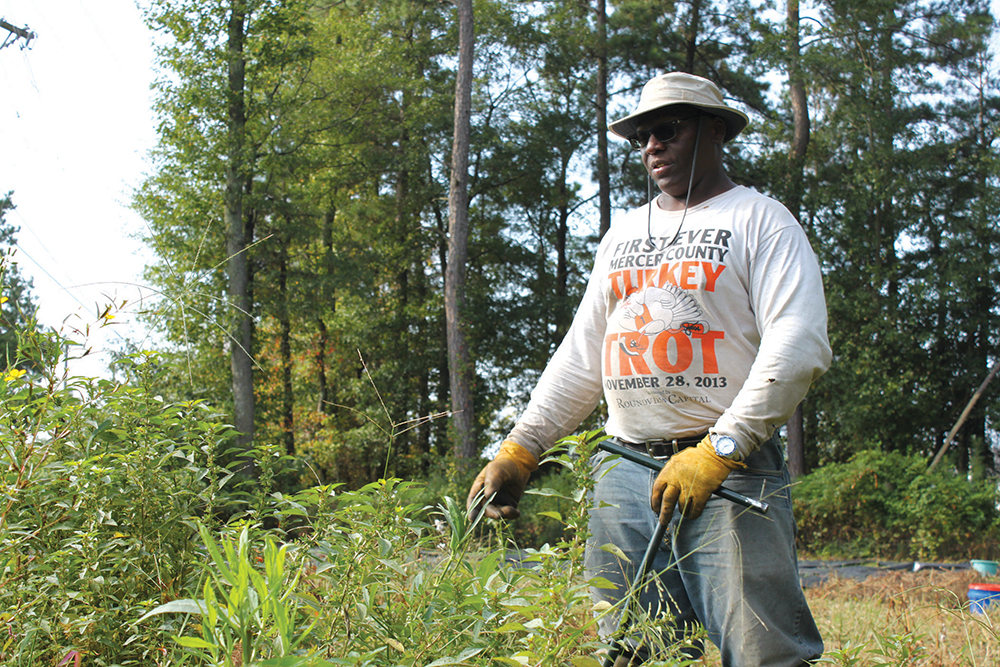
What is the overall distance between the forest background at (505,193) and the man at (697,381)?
12155mm

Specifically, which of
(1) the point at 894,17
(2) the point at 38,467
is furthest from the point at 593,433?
(1) the point at 894,17

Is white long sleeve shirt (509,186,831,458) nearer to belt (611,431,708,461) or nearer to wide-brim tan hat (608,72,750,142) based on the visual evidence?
belt (611,431,708,461)

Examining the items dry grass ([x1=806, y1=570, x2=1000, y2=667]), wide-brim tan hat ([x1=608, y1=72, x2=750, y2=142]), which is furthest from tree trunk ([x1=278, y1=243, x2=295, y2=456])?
wide-brim tan hat ([x1=608, y1=72, x2=750, y2=142])

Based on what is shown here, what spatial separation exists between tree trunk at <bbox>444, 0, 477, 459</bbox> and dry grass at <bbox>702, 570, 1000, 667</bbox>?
26.1 ft

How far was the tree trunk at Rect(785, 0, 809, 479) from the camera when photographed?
16.4 metres

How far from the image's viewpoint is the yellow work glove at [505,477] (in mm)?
2191

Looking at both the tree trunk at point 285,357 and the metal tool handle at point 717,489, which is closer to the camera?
the metal tool handle at point 717,489

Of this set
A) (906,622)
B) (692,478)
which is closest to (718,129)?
(692,478)

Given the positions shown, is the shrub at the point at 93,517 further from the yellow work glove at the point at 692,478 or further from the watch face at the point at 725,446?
the watch face at the point at 725,446

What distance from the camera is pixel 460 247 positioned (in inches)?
590

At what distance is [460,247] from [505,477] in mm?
12910

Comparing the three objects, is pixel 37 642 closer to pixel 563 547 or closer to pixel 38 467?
pixel 38 467

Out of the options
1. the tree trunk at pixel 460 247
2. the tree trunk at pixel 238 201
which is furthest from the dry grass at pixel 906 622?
the tree trunk at pixel 238 201

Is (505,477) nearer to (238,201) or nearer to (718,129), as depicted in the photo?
(718,129)
